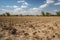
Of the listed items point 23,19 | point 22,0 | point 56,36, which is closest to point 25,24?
point 23,19

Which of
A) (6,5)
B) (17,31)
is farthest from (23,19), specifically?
(6,5)

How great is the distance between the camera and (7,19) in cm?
205

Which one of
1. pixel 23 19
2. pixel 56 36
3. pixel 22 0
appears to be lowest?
pixel 56 36

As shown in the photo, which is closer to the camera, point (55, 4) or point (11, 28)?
point (11, 28)

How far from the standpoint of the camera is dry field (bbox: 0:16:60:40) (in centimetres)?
200

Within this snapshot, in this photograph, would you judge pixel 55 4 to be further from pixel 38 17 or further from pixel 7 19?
pixel 7 19

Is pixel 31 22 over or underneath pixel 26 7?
underneath

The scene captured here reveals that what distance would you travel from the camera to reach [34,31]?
6.80ft

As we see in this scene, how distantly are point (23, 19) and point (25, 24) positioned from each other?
99 mm

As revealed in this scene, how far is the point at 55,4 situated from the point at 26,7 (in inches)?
20.4

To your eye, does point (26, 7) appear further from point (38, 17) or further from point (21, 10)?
point (38, 17)

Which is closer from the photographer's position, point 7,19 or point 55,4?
point 7,19

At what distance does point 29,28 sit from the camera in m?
2.09

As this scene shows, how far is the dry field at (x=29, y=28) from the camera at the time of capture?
6.56 feet
